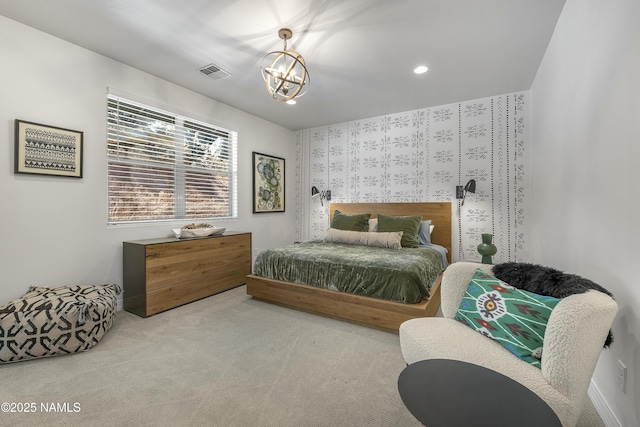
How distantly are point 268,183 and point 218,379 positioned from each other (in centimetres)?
341

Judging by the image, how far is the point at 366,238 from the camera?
140 inches

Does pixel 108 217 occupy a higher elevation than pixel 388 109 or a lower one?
lower

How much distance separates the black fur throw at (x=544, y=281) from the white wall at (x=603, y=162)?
16cm

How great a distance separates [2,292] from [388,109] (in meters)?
4.73

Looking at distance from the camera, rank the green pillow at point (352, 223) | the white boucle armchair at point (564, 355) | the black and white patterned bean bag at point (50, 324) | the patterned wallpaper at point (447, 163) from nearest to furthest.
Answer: the white boucle armchair at point (564, 355)
the black and white patterned bean bag at point (50, 324)
the patterned wallpaper at point (447, 163)
the green pillow at point (352, 223)

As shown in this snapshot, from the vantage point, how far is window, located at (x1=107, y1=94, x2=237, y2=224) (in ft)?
9.68

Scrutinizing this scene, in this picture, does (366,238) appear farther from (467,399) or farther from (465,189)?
(467,399)

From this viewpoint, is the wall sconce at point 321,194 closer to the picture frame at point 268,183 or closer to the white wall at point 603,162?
the picture frame at point 268,183

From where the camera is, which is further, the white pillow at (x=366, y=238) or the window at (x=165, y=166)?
the white pillow at (x=366, y=238)

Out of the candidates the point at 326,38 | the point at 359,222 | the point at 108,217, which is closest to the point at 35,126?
the point at 108,217

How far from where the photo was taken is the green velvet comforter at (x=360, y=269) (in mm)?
2418

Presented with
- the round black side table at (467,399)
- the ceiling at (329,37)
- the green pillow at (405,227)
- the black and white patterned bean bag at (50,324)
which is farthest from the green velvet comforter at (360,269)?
the ceiling at (329,37)

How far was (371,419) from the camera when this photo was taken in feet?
4.67

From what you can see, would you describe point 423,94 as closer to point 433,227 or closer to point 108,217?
point 433,227
